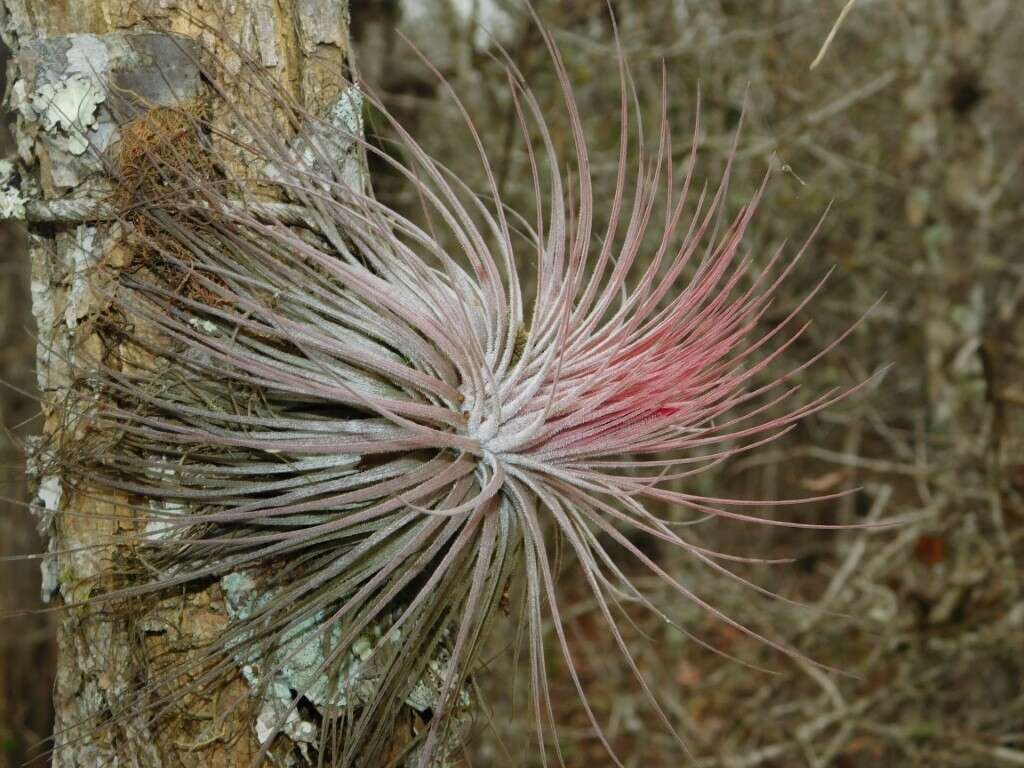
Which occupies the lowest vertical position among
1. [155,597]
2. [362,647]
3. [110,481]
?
[362,647]

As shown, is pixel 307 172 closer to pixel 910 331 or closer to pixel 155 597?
pixel 155 597

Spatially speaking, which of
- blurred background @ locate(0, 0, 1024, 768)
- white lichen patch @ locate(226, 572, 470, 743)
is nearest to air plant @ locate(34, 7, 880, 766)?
white lichen patch @ locate(226, 572, 470, 743)

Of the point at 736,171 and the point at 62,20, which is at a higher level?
the point at 62,20

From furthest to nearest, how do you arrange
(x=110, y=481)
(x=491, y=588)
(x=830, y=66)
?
(x=830, y=66), (x=491, y=588), (x=110, y=481)

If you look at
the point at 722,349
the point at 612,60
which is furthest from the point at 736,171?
the point at 722,349

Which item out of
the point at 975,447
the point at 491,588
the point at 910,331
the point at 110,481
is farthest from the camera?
the point at 910,331

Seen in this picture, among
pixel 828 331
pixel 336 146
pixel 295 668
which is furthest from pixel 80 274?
pixel 828 331

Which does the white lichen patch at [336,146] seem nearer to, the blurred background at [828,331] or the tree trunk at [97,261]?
the tree trunk at [97,261]
